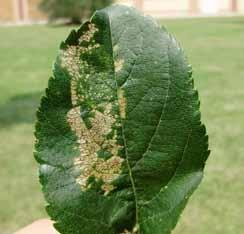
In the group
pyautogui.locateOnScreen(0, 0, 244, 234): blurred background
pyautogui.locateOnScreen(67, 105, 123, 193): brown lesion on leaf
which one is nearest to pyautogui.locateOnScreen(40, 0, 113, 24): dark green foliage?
pyautogui.locateOnScreen(0, 0, 244, 234): blurred background

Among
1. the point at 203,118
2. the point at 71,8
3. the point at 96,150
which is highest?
the point at 96,150

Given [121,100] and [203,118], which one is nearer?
[121,100]

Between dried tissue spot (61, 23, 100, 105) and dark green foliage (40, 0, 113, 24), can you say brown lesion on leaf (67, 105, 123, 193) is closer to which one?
dried tissue spot (61, 23, 100, 105)

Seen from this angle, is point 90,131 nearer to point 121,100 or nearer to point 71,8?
point 121,100

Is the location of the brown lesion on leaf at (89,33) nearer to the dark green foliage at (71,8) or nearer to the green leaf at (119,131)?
the green leaf at (119,131)

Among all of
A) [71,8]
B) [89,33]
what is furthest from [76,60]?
[71,8]

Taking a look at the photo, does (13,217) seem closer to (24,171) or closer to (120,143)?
(24,171)

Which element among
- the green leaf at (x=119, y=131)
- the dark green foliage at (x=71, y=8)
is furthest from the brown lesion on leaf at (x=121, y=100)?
the dark green foliage at (x=71, y=8)
